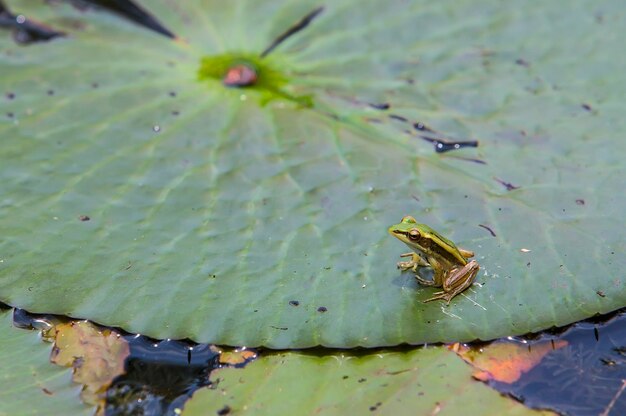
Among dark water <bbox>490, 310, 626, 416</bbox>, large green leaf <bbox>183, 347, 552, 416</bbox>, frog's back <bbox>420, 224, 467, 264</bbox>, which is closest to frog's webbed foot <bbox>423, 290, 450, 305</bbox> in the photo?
frog's back <bbox>420, 224, 467, 264</bbox>

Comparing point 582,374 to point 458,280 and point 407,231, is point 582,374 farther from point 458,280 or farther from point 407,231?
point 407,231

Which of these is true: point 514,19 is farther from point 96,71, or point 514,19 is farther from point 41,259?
point 41,259

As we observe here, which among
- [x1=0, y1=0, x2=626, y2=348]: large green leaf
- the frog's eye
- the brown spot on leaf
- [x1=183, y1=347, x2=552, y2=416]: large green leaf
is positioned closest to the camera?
[x1=183, y1=347, x2=552, y2=416]: large green leaf

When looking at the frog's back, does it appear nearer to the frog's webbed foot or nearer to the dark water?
the frog's webbed foot

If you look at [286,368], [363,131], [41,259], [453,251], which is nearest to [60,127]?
[41,259]

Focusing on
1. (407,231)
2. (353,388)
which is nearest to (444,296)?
(407,231)

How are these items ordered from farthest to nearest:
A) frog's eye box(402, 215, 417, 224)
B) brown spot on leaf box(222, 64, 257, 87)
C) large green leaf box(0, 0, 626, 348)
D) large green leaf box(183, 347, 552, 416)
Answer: brown spot on leaf box(222, 64, 257, 87) → frog's eye box(402, 215, 417, 224) → large green leaf box(0, 0, 626, 348) → large green leaf box(183, 347, 552, 416)
